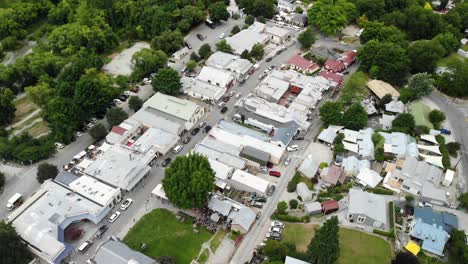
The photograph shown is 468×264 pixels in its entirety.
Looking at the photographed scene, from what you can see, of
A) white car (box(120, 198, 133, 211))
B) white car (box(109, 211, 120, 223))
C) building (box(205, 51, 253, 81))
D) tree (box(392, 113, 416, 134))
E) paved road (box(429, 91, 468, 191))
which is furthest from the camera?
building (box(205, 51, 253, 81))

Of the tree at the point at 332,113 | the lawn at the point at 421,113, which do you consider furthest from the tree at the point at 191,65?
the lawn at the point at 421,113

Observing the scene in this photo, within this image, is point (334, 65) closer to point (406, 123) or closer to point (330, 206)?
point (406, 123)

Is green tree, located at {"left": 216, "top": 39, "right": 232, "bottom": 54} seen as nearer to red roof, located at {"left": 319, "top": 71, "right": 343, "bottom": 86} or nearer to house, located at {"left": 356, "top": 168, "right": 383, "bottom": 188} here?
red roof, located at {"left": 319, "top": 71, "right": 343, "bottom": 86}

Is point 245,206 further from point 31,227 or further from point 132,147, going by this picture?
point 31,227

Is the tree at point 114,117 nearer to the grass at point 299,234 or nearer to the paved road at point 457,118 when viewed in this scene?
the grass at point 299,234

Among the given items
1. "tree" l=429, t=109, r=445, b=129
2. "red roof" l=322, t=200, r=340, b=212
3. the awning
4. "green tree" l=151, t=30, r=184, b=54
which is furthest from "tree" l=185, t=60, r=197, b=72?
the awning

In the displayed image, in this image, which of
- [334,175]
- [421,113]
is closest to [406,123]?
[421,113]
